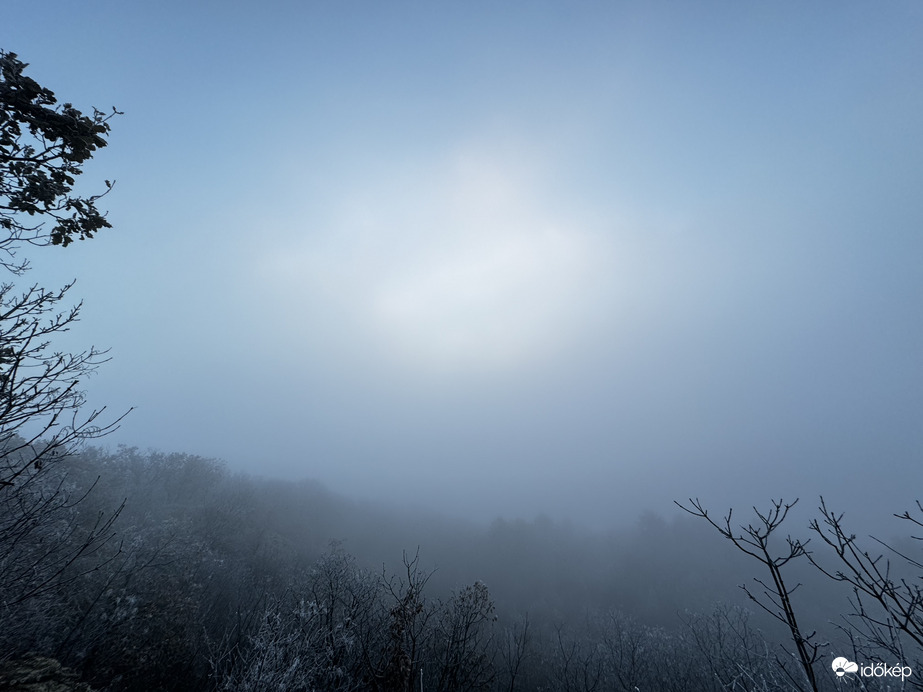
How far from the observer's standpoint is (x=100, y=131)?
717 centimetres

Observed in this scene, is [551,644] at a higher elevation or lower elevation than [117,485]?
lower

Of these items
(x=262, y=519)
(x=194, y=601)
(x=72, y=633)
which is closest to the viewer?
(x=72, y=633)

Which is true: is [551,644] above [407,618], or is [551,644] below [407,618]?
below

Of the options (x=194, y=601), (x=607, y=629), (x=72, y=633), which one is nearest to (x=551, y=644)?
(x=607, y=629)

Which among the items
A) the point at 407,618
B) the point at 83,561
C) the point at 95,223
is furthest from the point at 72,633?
the point at 95,223

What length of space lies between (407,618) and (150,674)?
24.4m

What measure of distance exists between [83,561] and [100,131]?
40.0m

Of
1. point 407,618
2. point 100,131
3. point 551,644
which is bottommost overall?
point 551,644

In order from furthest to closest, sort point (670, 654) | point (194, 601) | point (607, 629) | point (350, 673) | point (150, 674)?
point (607, 629) → point (670, 654) → point (194, 601) → point (150, 674) → point (350, 673)

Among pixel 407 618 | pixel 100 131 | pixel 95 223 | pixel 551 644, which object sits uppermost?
pixel 100 131

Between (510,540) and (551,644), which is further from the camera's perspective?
(510,540)

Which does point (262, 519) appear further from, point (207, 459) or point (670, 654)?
point (670, 654)

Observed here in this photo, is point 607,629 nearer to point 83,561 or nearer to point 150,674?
point 150,674

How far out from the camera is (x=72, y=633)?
2148 centimetres
